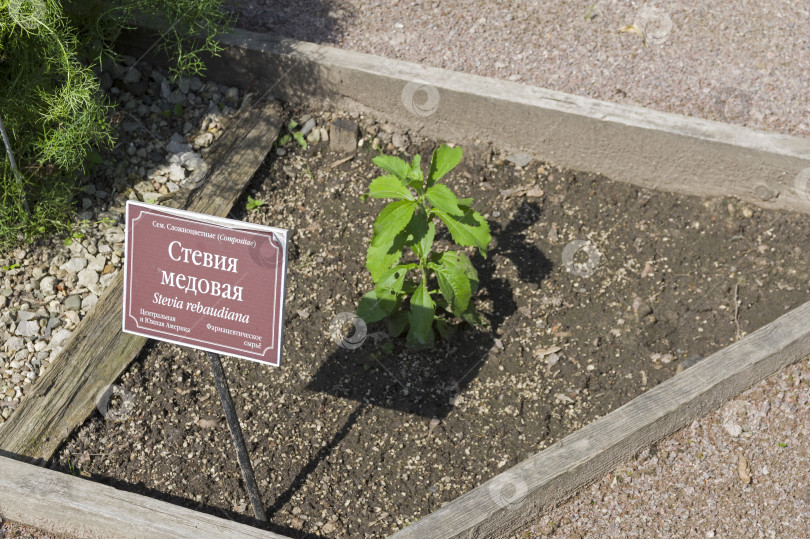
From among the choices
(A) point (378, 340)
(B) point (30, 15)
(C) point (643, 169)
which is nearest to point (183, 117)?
(B) point (30, 15)

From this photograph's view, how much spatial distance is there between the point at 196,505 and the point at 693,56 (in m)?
3.32

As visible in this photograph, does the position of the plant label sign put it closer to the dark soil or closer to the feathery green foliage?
the dark soil

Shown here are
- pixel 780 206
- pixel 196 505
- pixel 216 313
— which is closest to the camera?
pixel 216 313

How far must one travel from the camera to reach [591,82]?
409 centimetres

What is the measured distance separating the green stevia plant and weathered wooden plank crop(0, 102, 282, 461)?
972mm

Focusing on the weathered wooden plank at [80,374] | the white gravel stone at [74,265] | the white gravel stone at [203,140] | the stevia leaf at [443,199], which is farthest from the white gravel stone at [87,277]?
the stevia leaf at [443,199]

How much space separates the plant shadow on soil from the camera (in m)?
3.14

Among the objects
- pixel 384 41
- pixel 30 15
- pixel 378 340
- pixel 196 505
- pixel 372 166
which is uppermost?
pixel 30 15

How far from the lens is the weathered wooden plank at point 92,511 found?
8.52ft

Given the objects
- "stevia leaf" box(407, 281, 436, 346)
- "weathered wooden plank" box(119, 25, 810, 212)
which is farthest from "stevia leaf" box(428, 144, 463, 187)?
"weathered wooden plank" box(119, 25, 810, 212)

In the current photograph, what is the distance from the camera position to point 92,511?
264 cm

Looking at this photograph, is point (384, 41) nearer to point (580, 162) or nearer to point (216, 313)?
point (580, 162)

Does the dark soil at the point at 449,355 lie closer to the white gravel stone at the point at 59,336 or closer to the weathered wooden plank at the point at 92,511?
the weathered wooden plank at the point at 92,511

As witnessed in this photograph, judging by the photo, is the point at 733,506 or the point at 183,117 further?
the point at 183,117
